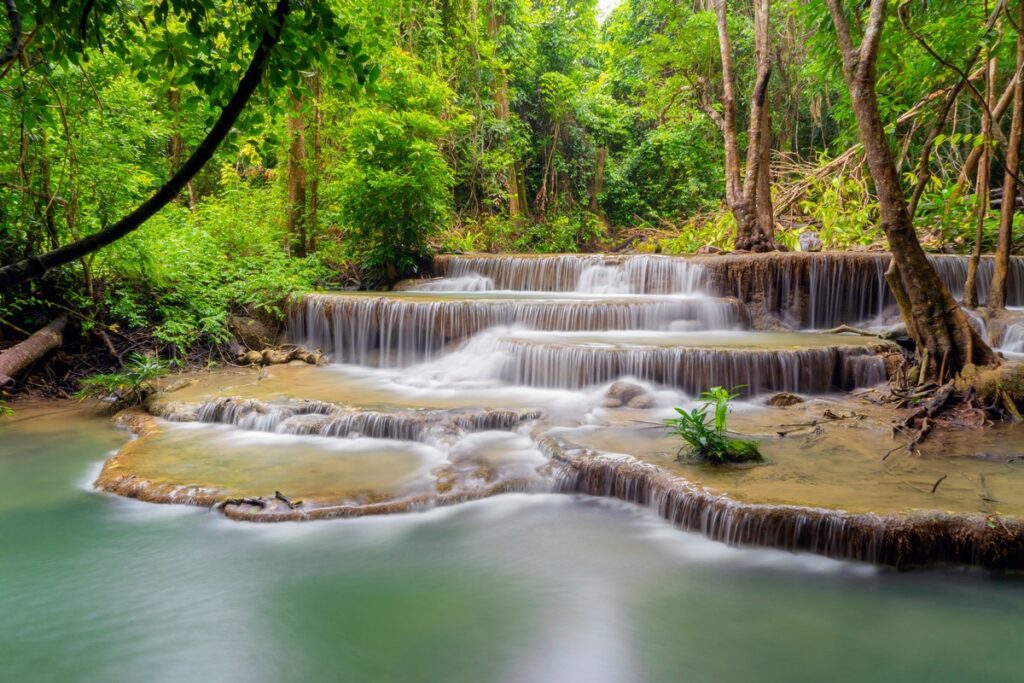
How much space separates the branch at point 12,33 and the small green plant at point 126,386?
692 cm

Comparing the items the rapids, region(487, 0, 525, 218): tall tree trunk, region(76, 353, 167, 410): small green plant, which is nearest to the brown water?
the rapids

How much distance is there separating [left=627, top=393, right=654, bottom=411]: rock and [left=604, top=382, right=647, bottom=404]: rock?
2.3 inches

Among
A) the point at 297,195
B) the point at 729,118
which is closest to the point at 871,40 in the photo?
the point at 729,118

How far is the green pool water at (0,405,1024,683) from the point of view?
3.10m

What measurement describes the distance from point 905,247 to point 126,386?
859cm

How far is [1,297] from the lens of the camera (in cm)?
826

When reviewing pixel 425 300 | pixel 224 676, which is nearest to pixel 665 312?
pixel 425 300

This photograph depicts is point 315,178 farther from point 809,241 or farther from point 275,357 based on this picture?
point 809,241

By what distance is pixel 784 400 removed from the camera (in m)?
6.81

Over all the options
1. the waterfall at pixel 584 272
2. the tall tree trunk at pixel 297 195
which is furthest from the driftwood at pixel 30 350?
the waterfall at pixel 584 272

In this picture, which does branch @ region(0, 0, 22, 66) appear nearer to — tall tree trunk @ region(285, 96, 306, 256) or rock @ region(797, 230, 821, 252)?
tall tree trunk @ region(285, 96, 306, 256)

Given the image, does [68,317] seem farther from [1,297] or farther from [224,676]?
[224,676]

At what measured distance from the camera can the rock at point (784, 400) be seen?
6789 millimetres

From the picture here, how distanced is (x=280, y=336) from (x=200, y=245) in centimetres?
196
